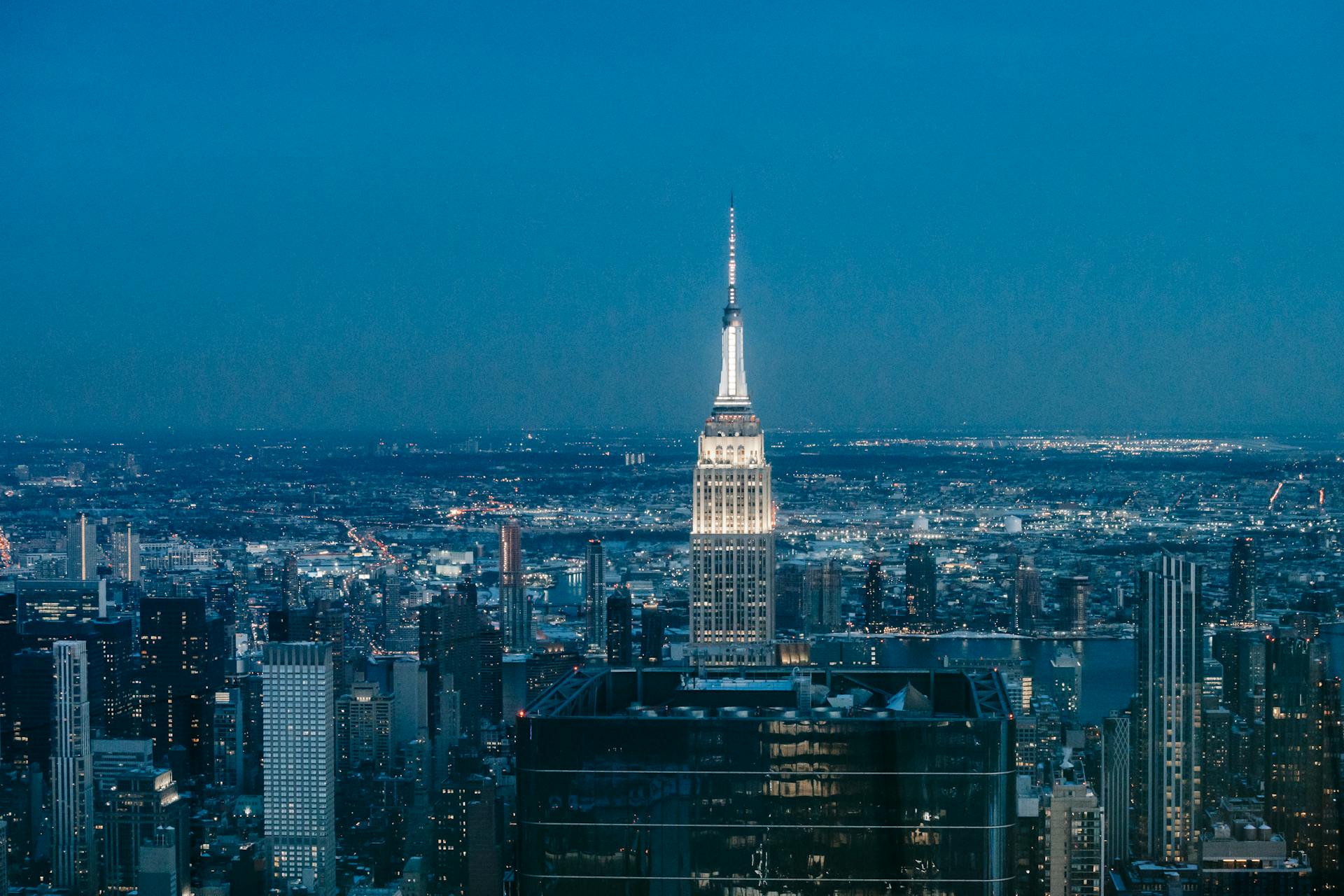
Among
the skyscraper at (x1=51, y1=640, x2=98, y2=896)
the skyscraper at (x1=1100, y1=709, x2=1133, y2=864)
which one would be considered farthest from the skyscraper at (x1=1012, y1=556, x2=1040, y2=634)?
the skyscraper at (x1=51, y1=640, x2=98, y2=896)

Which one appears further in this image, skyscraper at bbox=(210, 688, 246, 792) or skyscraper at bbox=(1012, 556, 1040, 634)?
skyscraper at bbox=(1012, 556, 1040, 634)

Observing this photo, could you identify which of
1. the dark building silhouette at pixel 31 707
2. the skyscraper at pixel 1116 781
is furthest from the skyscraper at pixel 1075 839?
the dark building silhouette at pixel 31 707

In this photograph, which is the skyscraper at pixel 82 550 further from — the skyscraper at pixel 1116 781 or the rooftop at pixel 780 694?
the rooftop at pixel 780 694

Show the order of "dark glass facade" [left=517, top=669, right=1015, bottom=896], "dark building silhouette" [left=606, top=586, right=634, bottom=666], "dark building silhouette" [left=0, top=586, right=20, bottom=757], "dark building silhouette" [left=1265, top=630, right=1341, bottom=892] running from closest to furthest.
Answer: "dark glass facade" [left=517, top=669, right=1015, bottom=896], "dark building silhouette" [left=1265, top=630, right=1341, bottom=892], "dark building silhouette" [left=606, top=586, right=634, bottom=666], "dark building silhouette" [left=0, top=586, right=20, bottom=757]

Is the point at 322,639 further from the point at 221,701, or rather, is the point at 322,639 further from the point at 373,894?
the point at 373,894

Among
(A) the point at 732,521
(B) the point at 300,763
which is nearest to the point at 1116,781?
(A) the point at 732,521

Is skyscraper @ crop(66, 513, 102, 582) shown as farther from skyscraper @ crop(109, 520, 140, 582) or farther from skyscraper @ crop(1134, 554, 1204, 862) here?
skyscraper @ crop(1134, 554, 1204, 862)
